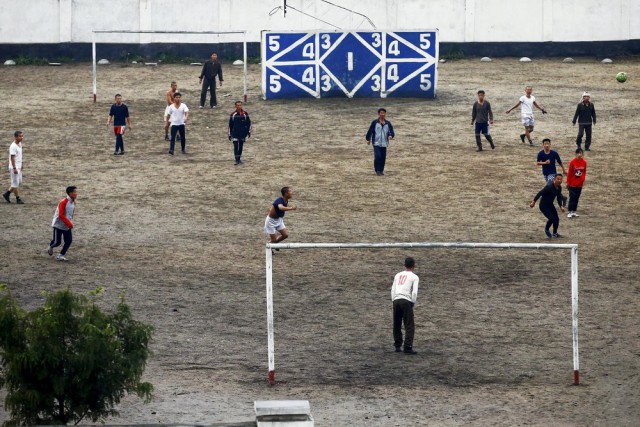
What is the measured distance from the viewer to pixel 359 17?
46.7 m

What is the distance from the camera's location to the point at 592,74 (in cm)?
4375

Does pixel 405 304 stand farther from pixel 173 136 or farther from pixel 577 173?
pixel 173 136

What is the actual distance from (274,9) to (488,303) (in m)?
26.6

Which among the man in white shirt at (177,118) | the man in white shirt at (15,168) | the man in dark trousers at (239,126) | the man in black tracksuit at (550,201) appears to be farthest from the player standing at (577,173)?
the man in white shirt at (15,168)

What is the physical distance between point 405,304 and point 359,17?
28075 mm

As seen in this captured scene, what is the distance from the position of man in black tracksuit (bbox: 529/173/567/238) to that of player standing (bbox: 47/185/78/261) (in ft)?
32.0

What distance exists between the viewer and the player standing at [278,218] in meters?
25.3

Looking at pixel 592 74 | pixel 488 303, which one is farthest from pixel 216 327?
pixel 592 74

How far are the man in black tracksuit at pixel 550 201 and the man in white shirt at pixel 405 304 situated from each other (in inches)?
255

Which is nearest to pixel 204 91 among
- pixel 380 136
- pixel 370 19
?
pixel 380 136

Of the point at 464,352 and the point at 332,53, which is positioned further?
the point at 332,53

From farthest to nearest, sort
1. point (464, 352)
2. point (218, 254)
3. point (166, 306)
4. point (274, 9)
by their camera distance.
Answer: point (274, 9), point (218, 254), point (166, 306), point (464, 352)

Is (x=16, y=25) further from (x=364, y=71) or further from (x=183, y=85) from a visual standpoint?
(x=364, y=71)

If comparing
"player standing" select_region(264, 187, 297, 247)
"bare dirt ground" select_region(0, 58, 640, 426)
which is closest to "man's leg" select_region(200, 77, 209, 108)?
"bare dirt ground" select_region(0, 58, 640, 426)
